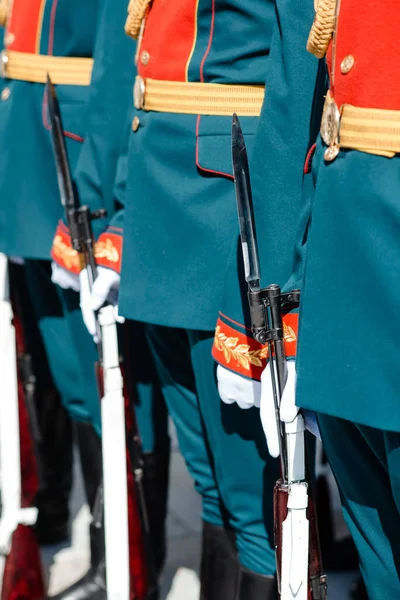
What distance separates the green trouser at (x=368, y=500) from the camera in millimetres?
1132

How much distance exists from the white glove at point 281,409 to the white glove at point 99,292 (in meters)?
0.60

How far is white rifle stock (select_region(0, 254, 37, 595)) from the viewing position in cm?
217

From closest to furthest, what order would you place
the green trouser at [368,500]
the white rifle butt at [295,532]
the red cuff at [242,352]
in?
1. the green trouser at [368,500]
2. the white rifle butt at [295,532]
3. the red cuff at [242,352]

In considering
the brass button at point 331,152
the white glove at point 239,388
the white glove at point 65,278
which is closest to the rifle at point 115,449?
the white glove at point 65,278

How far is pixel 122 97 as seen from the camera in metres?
2.00

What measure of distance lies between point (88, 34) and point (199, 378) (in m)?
0.93

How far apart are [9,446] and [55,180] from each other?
618 mm

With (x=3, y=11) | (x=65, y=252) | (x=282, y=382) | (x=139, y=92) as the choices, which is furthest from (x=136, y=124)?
(x=3, y=11)

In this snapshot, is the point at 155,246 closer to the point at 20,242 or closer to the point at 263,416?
the point at 263,416

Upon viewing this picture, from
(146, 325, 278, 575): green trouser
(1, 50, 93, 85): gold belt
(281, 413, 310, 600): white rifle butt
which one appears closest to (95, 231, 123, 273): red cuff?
(146, 325, 278, 575): green trouser

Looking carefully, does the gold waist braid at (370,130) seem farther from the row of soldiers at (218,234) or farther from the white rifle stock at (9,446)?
the white rifle stock at (9,446)

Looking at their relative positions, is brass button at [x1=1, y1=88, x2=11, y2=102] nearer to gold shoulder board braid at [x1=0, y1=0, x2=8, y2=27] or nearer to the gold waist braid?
gold shoulder board braid at [x1=0, y1=0, x2=8, y2=27]

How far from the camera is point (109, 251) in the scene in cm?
189

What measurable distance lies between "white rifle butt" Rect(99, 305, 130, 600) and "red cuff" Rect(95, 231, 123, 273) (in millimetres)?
84
